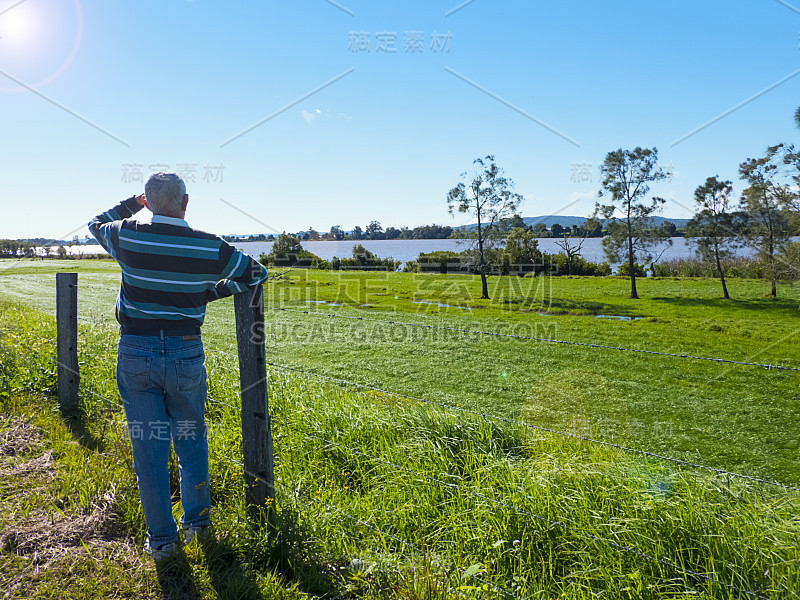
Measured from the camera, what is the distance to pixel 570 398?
9312mm

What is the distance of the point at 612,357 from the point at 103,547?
45.5ft

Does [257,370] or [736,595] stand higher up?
[257,370]

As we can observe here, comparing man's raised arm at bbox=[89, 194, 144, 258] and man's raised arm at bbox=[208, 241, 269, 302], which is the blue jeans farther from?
man's raised arm at bbox=[89, 194, 144, 258]

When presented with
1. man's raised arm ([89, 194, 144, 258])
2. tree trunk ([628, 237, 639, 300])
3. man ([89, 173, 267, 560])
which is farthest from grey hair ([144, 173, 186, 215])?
tree trunk ([628, 237, 639, 300])

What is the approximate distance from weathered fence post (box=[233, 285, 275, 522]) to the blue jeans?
0.73ft

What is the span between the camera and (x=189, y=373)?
2.32 m

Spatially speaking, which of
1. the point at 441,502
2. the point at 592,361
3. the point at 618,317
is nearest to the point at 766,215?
the point at 618,317

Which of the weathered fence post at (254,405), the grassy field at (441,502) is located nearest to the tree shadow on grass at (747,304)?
the grassy field at (441,502)

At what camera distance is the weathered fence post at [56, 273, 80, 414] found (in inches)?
170

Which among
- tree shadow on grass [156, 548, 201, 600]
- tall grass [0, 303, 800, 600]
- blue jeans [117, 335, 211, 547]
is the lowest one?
tree shadow on grass [156, 548, 201, 600]

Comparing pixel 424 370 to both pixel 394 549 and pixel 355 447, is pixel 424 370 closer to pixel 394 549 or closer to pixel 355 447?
pixel 355 447

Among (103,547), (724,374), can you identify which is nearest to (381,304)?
(724,374)

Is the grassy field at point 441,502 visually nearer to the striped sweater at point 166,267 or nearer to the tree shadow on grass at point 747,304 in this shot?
the striped sweater at point 166,267

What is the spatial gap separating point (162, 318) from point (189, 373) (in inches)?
11.8
